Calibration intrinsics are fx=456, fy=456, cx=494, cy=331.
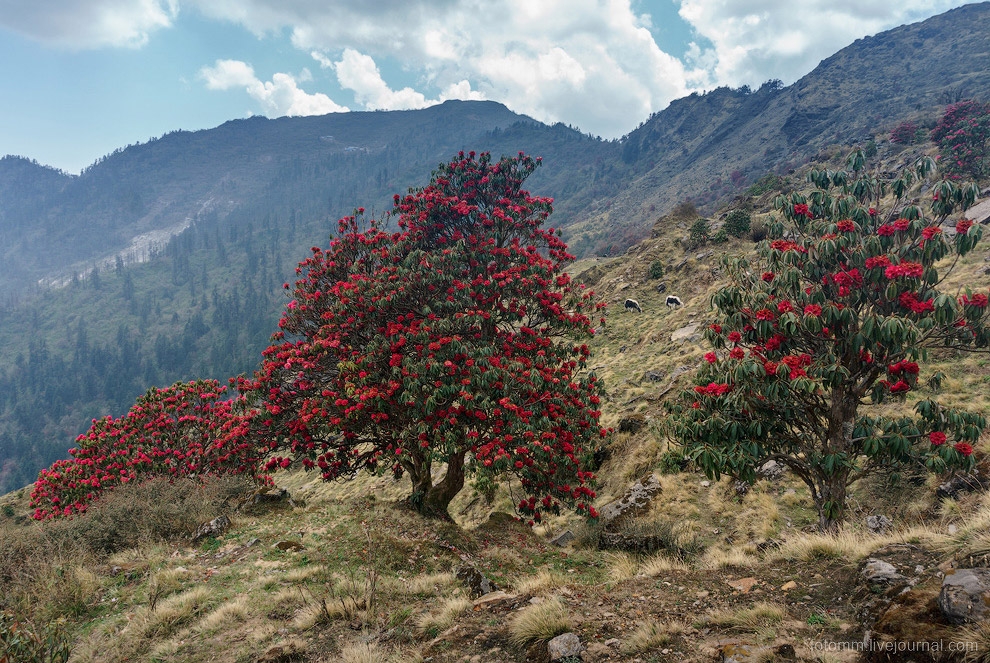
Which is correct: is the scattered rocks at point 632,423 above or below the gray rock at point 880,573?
below

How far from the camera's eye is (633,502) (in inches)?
504

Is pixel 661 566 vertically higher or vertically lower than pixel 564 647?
lower

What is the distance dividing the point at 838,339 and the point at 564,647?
599cm

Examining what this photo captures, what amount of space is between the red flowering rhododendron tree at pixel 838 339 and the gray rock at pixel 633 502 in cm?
525

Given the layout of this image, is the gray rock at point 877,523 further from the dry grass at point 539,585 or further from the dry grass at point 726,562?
the dry grass at point 539,585

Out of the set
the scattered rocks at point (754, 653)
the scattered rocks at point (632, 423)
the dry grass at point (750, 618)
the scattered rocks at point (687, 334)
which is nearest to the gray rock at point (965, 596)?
the scattered rocks at point (754, 653)

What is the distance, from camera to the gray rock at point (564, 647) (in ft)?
15.6

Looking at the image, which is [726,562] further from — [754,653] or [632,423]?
[632,423]

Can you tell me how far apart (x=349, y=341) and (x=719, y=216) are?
4078 cm

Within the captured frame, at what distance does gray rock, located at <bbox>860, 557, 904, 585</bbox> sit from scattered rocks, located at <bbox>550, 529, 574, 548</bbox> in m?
7.13

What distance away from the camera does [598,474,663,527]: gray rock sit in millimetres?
12304

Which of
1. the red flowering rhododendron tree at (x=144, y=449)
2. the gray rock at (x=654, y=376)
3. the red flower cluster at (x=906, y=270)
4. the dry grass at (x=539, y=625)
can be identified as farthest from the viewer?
the gray rock at (x=654, y=376)

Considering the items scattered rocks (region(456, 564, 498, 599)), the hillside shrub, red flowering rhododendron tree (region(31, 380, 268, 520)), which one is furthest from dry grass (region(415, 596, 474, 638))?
the hillside shrub

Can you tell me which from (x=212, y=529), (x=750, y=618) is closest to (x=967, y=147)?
(x=750, y=618)
